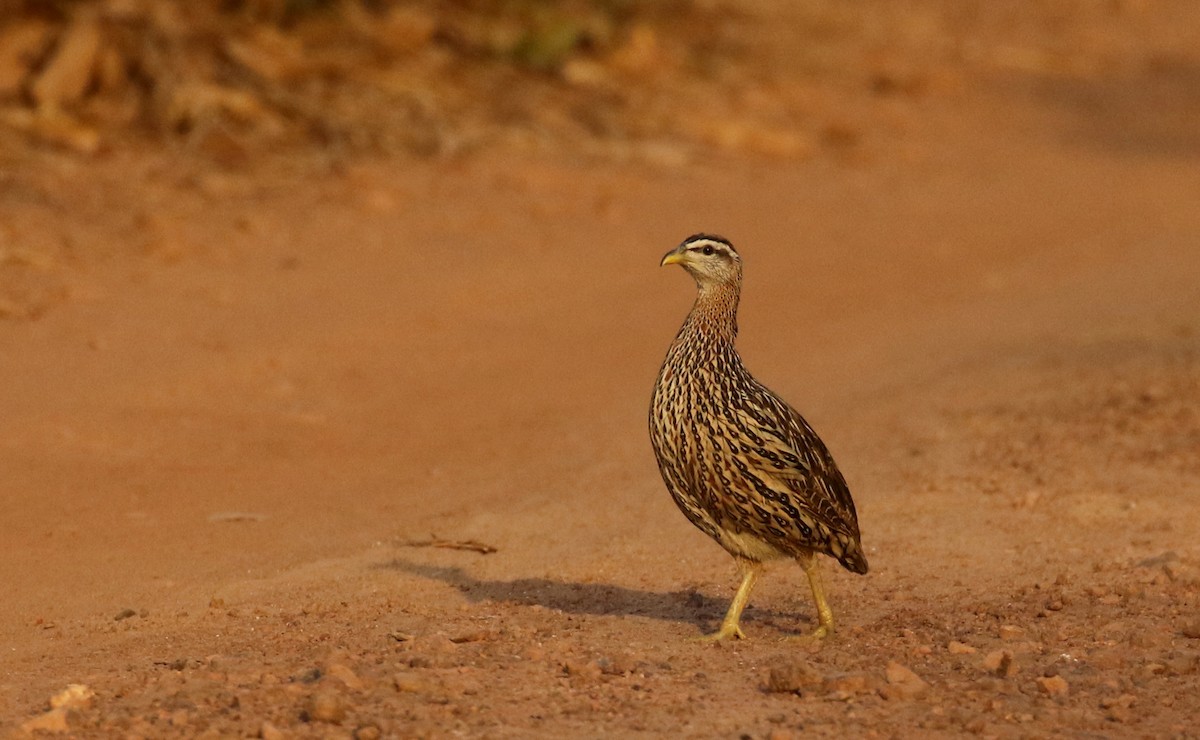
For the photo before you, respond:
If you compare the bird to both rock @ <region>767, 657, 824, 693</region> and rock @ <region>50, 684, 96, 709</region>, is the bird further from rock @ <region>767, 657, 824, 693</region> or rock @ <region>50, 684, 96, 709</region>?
rock @ <region>50, 684, 96, 709</region>

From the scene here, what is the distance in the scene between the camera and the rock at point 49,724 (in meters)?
5.37

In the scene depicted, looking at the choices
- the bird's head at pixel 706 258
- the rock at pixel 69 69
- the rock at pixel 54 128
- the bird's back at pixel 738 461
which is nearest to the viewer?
the bird's back at pixel 738 461

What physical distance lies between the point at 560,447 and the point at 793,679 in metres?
4.19

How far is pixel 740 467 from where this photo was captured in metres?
6.40

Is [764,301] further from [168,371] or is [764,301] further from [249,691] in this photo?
[249,691]

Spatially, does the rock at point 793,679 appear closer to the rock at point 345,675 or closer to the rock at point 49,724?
the rock at point 345,675

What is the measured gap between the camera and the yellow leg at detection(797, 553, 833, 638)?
21.8 feet

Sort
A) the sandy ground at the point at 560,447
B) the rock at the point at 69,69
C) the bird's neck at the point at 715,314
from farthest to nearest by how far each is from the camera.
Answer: the rock at the point at 69,69 < the bird's neck at the point at 715,314 < the sandy ground at the point at 560,447

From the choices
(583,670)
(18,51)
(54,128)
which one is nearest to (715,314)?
(583,670)

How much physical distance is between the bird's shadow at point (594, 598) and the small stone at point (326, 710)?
5.86 ft

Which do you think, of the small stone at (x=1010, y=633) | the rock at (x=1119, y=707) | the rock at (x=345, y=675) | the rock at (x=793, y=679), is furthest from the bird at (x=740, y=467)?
the rock at (x=345, y=675)

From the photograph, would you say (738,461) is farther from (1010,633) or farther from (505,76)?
(505,76)

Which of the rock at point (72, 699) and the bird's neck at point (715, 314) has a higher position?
the bird's neck at point (715, 314)

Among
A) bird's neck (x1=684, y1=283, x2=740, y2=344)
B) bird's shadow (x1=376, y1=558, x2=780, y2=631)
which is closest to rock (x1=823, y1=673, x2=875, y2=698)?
bird's shadow (x1=376, y1=558, x2=780, y2=631)
